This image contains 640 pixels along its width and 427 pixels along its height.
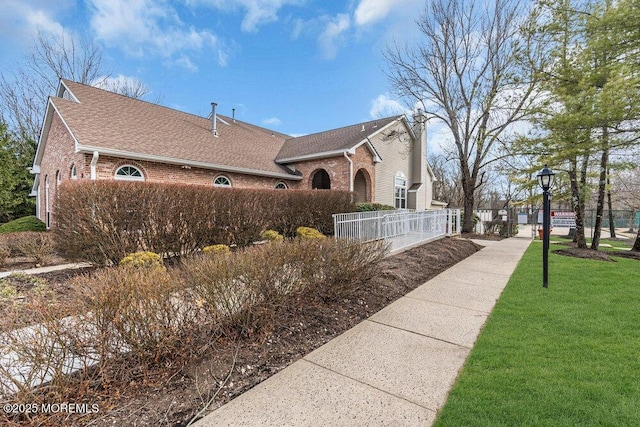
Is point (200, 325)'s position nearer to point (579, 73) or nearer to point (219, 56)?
point (579, 73)

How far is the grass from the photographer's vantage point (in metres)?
2.41

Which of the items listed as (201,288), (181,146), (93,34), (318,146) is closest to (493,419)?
(201,288)

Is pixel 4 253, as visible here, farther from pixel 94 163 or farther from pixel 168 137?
pixel 168 137

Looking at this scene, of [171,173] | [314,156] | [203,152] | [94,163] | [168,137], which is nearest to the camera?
[94,163]

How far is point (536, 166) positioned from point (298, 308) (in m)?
13.0

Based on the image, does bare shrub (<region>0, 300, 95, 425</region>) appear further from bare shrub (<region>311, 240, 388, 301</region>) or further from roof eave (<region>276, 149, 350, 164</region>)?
roof eave (<region>276, 149, 350, 164</region>)

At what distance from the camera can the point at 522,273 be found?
299 inches

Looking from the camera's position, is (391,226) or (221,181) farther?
(221,181)

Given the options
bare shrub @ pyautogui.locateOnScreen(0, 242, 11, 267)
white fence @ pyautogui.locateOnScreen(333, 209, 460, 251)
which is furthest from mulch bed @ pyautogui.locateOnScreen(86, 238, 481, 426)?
bare shrub @ pyautogui.locateOnScreen(0, 242, 11, 267)

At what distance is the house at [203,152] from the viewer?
1028 centimetres

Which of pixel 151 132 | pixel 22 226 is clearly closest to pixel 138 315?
pixel 151 132

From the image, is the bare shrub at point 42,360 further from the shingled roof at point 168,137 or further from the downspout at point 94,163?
the shingled roof at point 168,137

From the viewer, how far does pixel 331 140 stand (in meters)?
17.4

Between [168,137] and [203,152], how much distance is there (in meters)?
1.53
